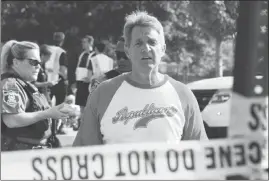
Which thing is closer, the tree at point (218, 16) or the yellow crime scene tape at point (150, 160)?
the yellow crime scene tape at point (150, 160)

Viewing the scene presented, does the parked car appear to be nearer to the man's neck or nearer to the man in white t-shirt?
the man in white t-shirt

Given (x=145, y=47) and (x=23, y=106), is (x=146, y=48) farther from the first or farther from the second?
(x=23, y=106)

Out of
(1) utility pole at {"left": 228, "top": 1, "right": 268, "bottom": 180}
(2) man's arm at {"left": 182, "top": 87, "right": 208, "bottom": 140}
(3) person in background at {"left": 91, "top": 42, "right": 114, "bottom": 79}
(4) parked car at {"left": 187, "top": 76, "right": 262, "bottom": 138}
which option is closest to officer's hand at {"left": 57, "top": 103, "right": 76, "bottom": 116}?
(2) man's arm at {"left": 182, "top": 87, "right": 208, "bottom": 140}

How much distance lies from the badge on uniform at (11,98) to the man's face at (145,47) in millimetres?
919

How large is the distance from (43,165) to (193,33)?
17813mm

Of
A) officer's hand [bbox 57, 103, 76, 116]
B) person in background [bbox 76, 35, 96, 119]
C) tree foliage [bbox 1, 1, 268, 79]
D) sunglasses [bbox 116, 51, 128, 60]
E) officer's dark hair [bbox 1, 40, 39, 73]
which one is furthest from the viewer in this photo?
tree foliage [bbox 1, 1, 268, 79]

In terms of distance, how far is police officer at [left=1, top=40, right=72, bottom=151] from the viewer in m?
4.04

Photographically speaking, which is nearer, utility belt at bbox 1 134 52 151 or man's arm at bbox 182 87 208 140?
man's arm at bbox 182 87 208 140

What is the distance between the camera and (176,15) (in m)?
17.3

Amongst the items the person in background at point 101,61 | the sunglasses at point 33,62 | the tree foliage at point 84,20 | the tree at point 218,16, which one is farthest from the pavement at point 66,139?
the tree foliage at point 84,20

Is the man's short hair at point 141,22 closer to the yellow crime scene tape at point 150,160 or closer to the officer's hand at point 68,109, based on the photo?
the officer's hand at point 68,109

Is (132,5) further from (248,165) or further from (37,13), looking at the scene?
(248,165)

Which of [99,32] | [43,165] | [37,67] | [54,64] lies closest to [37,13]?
[99,32]

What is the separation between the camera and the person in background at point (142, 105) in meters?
3.12
